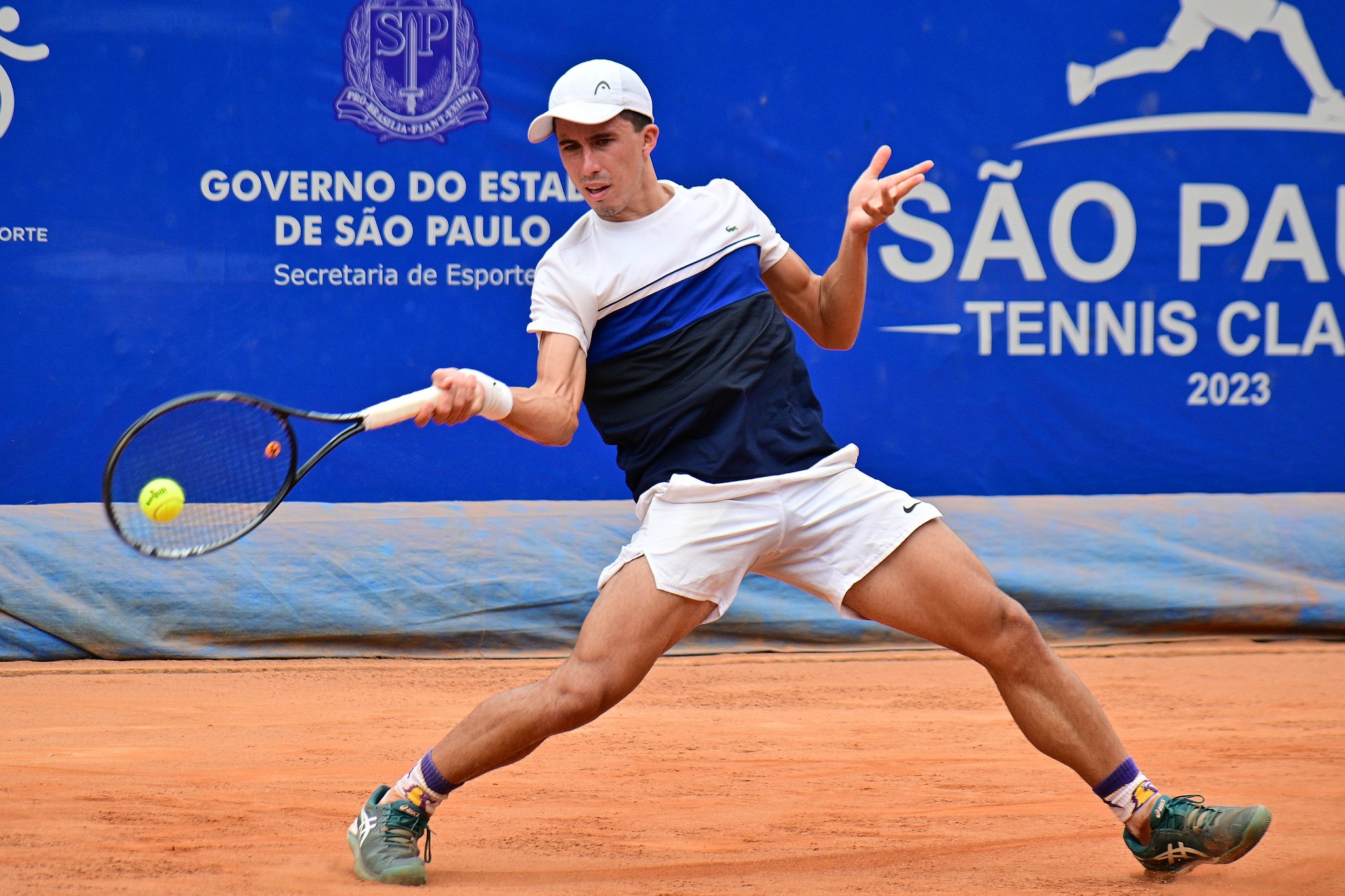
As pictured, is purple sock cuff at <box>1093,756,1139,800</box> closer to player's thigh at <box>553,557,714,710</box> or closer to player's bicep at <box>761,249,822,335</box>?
player's thigh at <box>553,557,714,710</box>

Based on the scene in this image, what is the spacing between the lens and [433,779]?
2.71 meters

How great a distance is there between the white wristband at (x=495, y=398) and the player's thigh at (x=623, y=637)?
0.41 meters

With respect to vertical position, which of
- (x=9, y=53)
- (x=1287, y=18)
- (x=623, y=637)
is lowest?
(x=623, y=637)

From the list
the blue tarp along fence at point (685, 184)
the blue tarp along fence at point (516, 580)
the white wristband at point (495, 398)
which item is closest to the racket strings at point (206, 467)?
the white wristband at point (495, 398)

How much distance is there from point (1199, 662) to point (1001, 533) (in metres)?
0.88

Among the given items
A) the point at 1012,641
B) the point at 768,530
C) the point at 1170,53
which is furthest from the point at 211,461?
the point at 1170,53

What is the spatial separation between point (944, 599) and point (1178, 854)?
68cm

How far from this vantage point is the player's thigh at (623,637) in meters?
2.60

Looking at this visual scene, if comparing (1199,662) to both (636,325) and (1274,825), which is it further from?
(636,325)

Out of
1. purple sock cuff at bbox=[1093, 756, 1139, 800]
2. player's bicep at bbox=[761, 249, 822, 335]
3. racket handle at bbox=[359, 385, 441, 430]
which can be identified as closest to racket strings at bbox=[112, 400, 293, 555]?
racket handle at bbox=[359, 385, 441, 430]

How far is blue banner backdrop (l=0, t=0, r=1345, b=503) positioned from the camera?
17.4 ft

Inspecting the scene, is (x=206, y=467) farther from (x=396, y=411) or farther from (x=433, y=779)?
(x=433, y=779)

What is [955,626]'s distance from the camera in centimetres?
267

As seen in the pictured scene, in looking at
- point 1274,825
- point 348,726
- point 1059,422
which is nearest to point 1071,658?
point 1059,422
